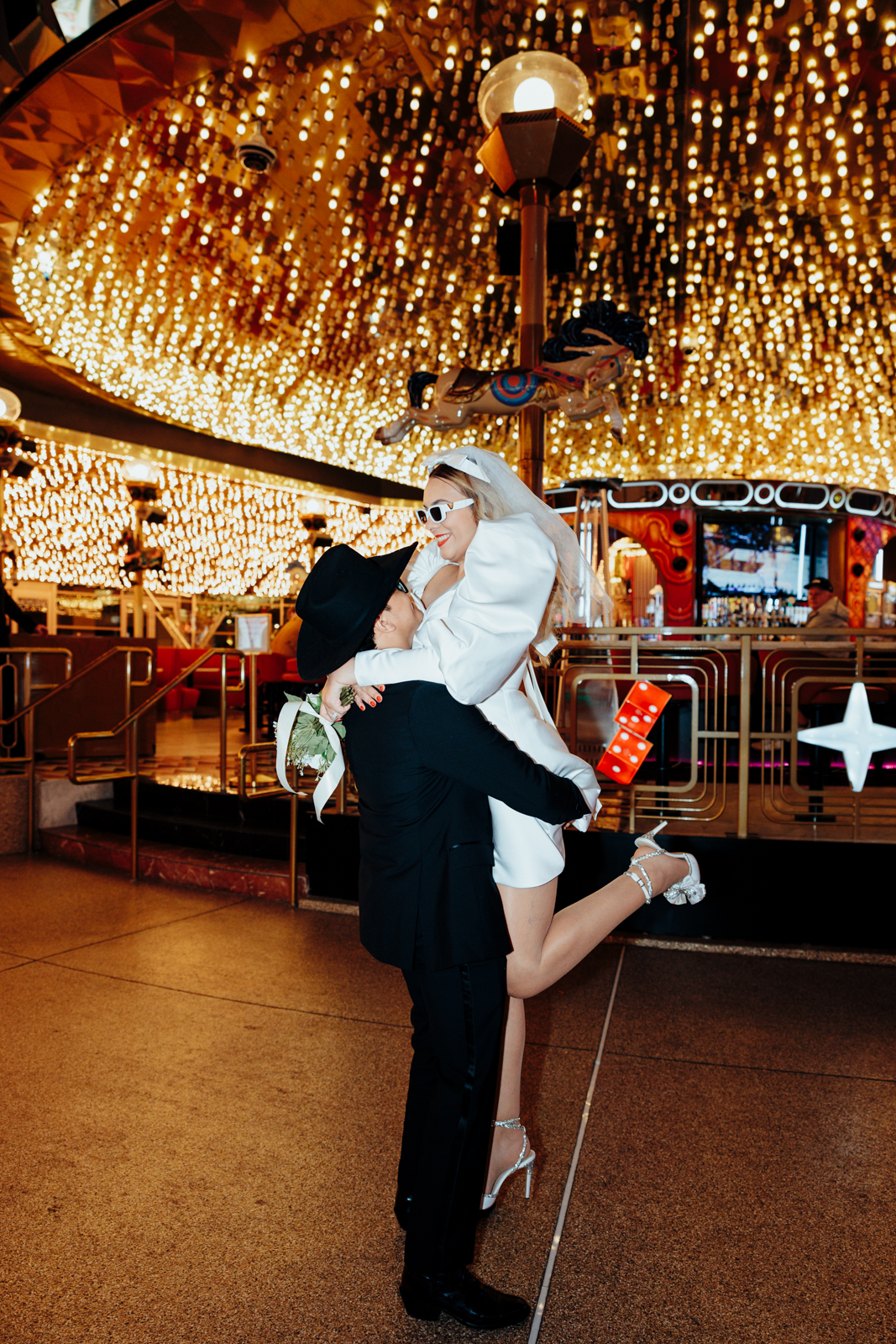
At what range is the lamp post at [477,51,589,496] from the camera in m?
4.72

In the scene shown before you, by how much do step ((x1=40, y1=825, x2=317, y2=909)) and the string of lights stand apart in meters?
8.49

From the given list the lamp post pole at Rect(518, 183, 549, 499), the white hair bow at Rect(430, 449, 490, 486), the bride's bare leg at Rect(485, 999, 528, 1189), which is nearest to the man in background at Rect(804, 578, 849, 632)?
the lamp post pole at Rect(518, 183, 549, 499)

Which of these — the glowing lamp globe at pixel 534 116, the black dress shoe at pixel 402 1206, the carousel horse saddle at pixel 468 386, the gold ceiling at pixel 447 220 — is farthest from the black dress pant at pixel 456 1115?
the gold ceiling at pixel 447 220

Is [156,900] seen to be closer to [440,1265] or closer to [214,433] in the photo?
[440,1265]

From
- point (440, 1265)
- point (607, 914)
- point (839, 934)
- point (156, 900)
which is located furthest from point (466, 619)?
point (156, 900)

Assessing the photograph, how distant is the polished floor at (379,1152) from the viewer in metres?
1.78

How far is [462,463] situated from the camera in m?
1.85

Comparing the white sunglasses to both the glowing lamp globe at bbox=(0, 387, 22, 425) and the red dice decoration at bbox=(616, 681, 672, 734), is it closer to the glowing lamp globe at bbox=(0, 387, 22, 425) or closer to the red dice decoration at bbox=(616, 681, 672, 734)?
the red dice decoration at bbox=(616, 681, 672, 734)

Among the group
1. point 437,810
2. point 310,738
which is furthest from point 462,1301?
point 310,738

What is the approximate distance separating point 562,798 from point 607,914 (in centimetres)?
51

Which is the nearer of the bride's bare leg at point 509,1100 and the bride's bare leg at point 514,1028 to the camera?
the bride's bare leg at point 514,1028

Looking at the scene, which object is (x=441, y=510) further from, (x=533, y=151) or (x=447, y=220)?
(x=447, y=220)

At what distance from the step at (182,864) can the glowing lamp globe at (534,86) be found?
14.6ft

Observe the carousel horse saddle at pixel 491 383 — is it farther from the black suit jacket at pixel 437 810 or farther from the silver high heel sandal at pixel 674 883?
the black suit jacket at pixel 437 810
